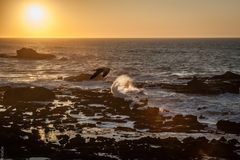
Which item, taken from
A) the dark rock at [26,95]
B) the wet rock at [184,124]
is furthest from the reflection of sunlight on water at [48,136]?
the dark rock at [26,95]

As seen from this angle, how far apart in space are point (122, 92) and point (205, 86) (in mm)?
11694

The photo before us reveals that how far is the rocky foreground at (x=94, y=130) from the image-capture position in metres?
26.7

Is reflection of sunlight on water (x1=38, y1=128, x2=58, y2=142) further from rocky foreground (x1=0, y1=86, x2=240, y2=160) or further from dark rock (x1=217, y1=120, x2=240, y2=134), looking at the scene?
dark rock (x1=217, y1=120, x2=240, y2=134)

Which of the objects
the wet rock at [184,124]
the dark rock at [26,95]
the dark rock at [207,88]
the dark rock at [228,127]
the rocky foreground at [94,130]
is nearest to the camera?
the rocky foreground at [94,130]

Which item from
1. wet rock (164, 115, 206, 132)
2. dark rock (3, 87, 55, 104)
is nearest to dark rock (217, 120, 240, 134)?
wet rock (164, 115, 206, 132)

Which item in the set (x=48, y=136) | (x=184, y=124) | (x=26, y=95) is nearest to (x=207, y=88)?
(x=184, y=124)

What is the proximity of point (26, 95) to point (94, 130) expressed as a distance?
1728cm

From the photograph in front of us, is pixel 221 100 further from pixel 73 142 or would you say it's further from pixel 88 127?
pixel 73 142

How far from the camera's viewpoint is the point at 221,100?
5100cm

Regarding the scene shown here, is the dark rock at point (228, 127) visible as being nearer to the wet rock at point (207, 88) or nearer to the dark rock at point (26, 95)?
the dark rock at point (26, 95)

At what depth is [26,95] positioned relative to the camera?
1916 inches

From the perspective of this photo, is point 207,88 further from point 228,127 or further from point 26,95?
point 228,127

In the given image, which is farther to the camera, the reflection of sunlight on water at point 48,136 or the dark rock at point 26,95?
the dark rock at point 26,95

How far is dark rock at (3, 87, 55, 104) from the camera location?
157 ft
